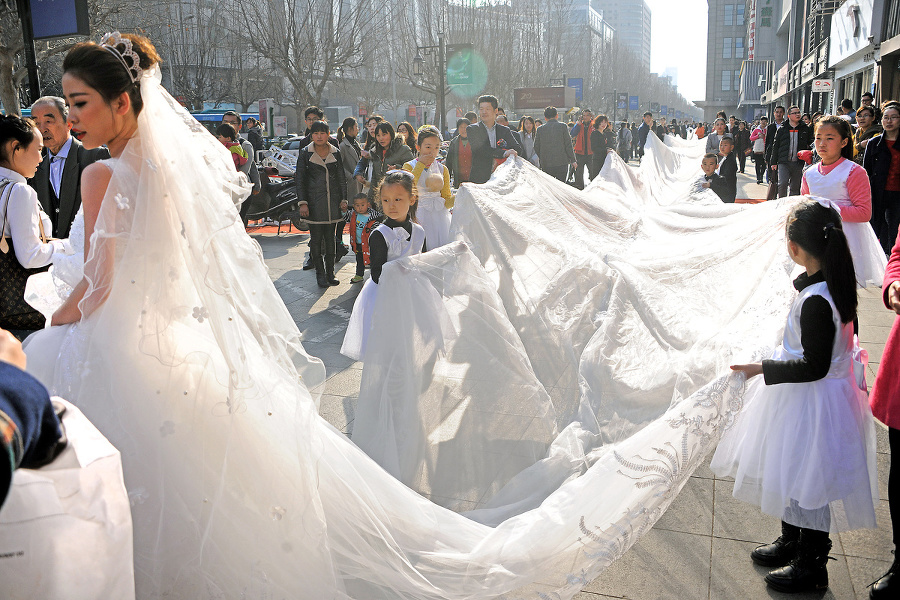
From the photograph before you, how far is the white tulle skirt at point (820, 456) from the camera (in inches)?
99.3

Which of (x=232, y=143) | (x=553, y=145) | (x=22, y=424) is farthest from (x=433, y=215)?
(x=553, y=145)

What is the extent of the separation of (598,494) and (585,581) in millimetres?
268

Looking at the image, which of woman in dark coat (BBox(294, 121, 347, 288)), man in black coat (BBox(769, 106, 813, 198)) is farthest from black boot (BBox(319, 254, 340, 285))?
man in black coat (BBox(769, 106, 813, 198))

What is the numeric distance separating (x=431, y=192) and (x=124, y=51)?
4360 millimetres

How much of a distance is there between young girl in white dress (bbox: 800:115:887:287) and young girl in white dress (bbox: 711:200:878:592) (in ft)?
9.61

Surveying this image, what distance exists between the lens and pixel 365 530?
237cm

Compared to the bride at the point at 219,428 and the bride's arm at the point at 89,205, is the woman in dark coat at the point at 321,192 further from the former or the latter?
the bride's arm at the point at 89,205

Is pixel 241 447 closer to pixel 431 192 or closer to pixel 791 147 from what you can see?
pixel 431 192

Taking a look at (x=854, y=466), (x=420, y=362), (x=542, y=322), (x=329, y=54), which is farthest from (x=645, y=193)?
(x=329, y=54)

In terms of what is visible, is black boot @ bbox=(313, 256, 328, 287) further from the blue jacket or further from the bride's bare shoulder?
the blue jacket

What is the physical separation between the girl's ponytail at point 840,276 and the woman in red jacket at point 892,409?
0.14 m

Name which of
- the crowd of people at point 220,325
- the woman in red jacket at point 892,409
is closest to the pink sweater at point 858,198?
the crowd of people at point 220,325

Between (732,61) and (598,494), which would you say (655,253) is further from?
(732,61)

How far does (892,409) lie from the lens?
8.13 feet
